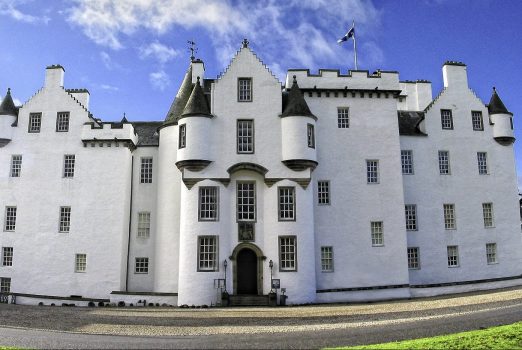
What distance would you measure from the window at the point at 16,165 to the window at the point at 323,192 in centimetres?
2144

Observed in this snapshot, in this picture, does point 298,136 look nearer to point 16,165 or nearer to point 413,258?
point 413,258

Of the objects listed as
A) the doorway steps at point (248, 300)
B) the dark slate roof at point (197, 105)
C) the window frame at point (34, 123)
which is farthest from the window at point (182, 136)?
the window frame at point (34, 123)

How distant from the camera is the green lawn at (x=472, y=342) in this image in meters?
12.4

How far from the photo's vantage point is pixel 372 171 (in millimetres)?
30547

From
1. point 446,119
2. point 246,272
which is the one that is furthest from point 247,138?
point 446,119

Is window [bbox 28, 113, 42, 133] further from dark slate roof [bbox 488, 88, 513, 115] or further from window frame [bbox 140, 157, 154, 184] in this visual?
dark slate roof [bbox 488, 88, 513, 115]

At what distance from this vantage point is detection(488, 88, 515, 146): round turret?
111 feet

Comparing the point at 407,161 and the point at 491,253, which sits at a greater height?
the point at 407,161

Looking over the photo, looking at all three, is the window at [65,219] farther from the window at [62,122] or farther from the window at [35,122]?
the window at [35,122]

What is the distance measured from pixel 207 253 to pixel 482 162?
22.2 m

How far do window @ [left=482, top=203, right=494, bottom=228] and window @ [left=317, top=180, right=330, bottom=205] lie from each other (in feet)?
41.6

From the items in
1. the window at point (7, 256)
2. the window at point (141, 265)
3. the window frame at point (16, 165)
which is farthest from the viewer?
the window frame at point (16, 165)

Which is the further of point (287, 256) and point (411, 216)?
point (411, 216)

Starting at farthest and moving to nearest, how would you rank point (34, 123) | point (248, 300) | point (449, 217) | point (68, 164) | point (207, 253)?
point (449, 217) < point (34, 123) < point (68, 164) < point (207, 253) < point (248, 300)
